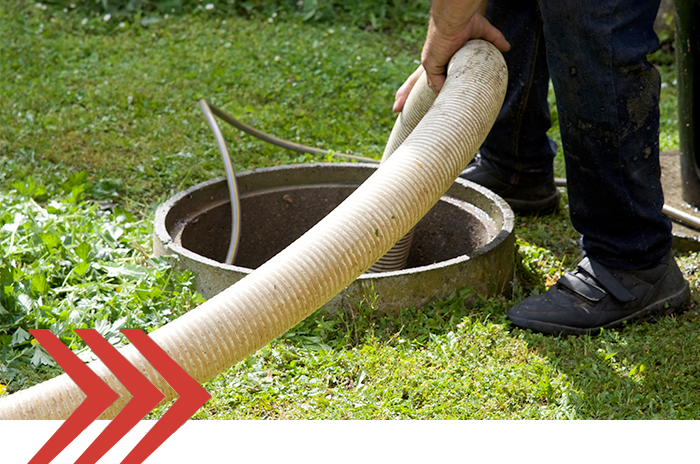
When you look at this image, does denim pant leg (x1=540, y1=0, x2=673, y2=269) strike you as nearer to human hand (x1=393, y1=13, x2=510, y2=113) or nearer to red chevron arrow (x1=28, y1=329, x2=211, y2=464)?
human hand (x1=393, y1=13, x2=510, y2=113)

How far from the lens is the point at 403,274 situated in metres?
2.15

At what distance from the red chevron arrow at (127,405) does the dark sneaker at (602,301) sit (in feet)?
4.22

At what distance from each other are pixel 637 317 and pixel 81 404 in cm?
171

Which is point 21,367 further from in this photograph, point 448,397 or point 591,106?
point 591,106

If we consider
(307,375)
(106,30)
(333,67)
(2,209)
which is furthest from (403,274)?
(106,30)

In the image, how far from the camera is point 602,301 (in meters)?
2.19

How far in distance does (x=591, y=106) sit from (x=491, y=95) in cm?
30

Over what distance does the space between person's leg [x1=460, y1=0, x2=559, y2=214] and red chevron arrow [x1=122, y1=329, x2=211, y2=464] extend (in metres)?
2.06

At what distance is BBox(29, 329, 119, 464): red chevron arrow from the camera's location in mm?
1140

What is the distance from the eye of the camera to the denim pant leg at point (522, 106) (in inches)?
108

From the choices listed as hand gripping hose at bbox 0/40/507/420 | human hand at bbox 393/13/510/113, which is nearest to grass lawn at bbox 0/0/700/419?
hand gripping hose at bbox 0/40/507/420

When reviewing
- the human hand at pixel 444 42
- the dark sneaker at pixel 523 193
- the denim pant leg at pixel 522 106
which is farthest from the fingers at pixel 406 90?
the dark sneaker at pixel 523 193

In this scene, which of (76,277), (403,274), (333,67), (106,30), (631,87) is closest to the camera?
(631,87)

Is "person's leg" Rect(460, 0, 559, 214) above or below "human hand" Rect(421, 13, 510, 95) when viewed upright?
below
